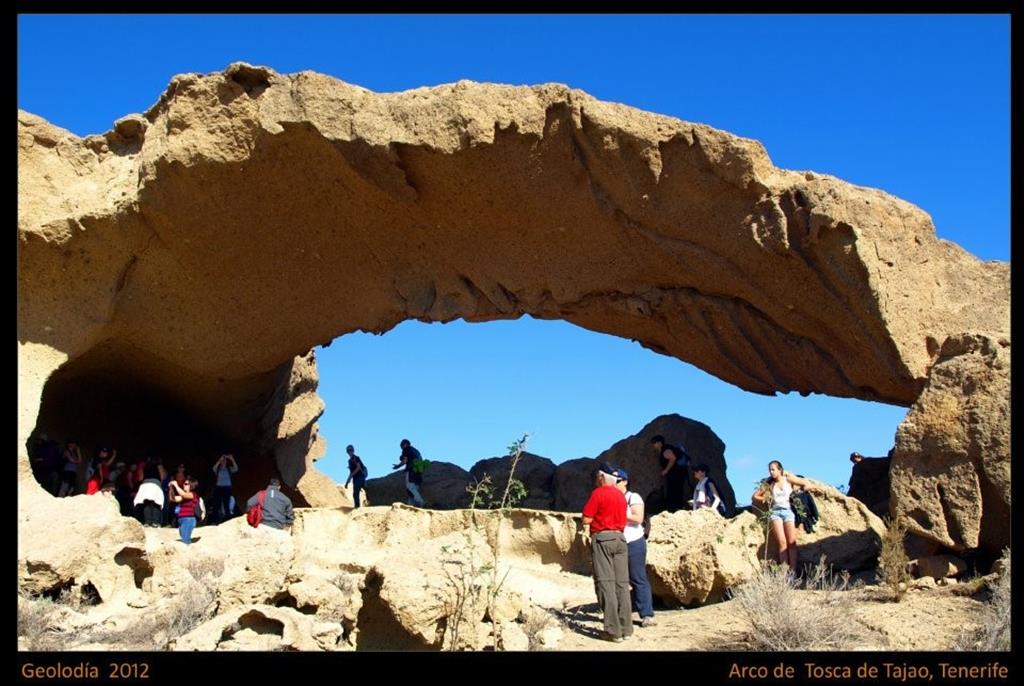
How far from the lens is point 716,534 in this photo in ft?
25.0

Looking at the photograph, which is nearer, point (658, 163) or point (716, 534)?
point (716, 534)

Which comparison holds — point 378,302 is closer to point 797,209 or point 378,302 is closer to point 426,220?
point 426,220

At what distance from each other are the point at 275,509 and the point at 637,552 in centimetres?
383

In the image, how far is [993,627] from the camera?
224 inches

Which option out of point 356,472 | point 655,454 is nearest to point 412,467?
point 356,472

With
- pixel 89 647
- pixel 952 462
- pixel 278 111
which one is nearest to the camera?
pixel 89 647

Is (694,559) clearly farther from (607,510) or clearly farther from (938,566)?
(938,566)

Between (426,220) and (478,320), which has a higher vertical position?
(426,220)

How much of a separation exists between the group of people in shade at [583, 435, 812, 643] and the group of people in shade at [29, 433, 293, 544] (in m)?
3.73

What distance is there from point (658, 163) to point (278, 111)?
366 centimetres

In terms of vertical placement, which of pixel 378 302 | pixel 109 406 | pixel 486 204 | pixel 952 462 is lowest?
pixel 952 462

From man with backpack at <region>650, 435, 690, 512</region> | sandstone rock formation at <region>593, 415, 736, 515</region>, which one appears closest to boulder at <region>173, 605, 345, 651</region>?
man with backpack at <region>650, 435, 690, 512</region>

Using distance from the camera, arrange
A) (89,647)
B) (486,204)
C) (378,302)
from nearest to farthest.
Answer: (89,647) < (486,204) < (378,302)
